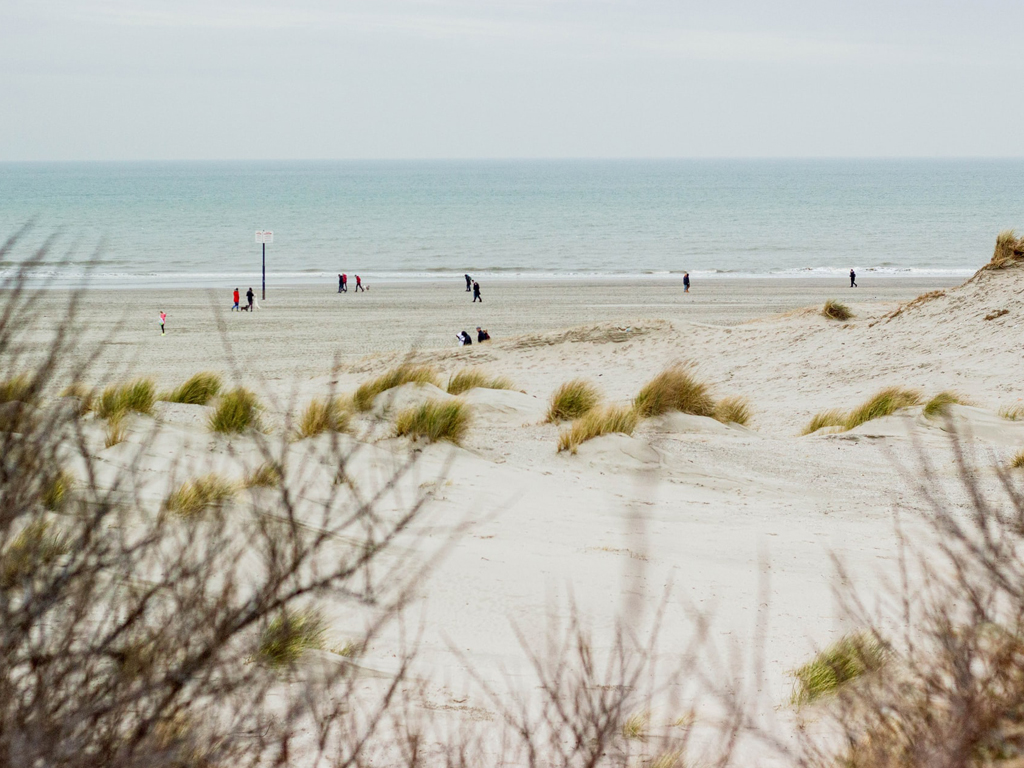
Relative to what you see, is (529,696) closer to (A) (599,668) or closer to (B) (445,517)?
(A) (599,668)

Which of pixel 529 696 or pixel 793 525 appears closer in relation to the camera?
pixel 529 696

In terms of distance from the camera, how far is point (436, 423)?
8289 millimetres

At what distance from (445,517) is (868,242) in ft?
205

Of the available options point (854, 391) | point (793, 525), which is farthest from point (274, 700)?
point (854, 391)

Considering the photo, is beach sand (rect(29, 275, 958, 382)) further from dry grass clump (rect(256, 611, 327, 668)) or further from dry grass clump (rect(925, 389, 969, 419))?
dry grass clump (rect(256, 611, 327, 668))

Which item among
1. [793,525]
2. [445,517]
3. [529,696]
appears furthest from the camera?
[793,525]

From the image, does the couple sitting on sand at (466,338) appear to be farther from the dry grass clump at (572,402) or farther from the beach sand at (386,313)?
the dry grass clump at (572,402)

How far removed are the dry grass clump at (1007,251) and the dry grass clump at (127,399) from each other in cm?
1423

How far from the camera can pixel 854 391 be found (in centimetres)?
1404

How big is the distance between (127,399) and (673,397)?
5723 millimetres

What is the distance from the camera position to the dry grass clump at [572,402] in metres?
10.4

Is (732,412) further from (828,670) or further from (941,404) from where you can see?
(828,670)

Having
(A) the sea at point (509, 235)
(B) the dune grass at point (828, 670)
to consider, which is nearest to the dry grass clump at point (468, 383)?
(A) the sea at point (509, 235)

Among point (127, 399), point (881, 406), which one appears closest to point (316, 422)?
point (127, 399)
